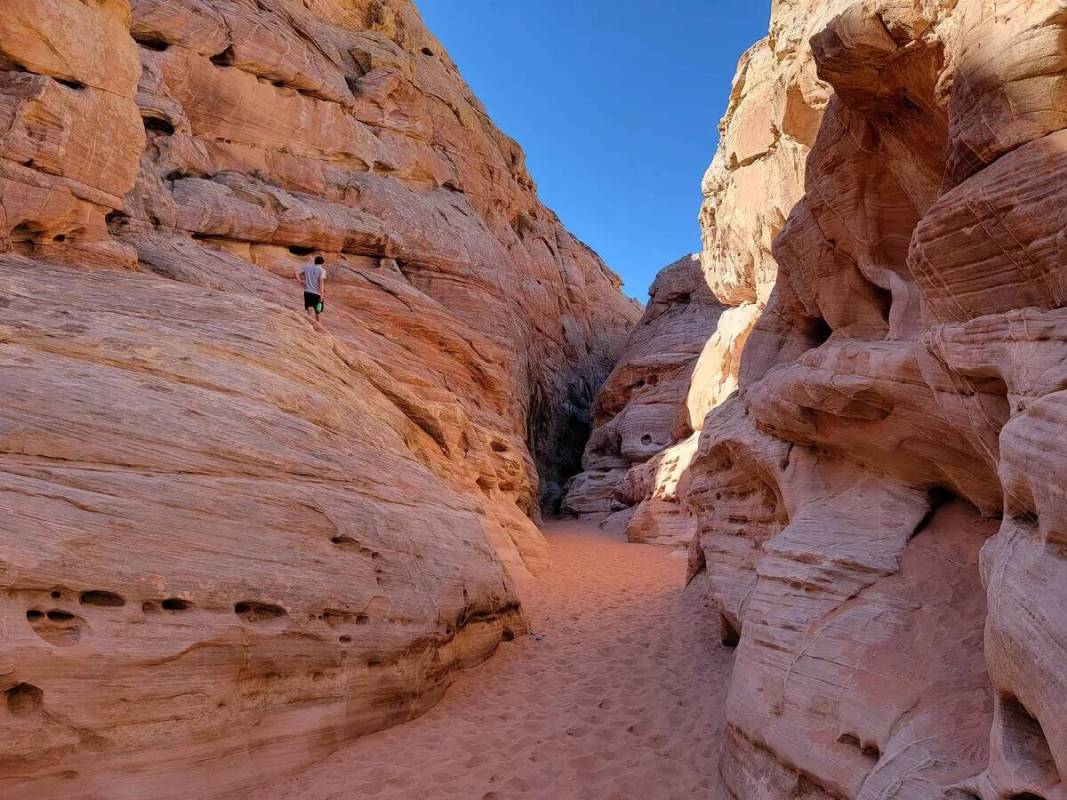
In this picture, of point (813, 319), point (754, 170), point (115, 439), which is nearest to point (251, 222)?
point (115, 439)

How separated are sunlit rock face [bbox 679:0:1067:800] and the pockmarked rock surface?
1539 cm

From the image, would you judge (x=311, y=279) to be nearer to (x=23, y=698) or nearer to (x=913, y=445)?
(x=23, y=698)

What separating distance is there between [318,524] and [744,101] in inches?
627

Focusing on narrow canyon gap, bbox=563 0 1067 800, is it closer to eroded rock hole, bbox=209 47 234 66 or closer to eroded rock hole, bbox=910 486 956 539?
eroded rock hole, bbox=910 486 956 539

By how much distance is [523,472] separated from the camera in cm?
1841

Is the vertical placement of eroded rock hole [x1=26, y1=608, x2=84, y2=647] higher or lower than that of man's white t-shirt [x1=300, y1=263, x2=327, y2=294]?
lower

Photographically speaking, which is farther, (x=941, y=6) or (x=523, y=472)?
(x=523, y=472)

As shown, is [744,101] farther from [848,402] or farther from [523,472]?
[848,402]

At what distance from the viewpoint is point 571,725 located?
693 cm

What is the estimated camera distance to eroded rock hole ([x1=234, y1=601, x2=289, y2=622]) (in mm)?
5996

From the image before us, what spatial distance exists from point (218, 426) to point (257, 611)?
2.38 m

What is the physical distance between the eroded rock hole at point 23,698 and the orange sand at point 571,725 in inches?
83.8

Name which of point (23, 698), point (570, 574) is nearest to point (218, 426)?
point (23, 698)

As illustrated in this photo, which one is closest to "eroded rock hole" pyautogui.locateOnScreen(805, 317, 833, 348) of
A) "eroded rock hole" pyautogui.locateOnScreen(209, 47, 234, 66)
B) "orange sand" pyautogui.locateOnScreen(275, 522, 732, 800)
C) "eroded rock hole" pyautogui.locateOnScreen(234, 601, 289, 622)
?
"orange sand" pyautogui.locateOnScreen(275, 522, 732, 800)
